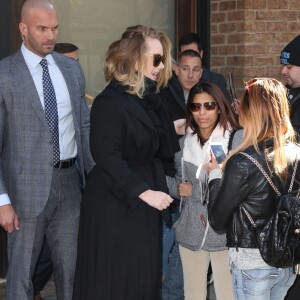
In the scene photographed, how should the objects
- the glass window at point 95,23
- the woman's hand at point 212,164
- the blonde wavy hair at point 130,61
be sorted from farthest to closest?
1. the glass window at point 95,23
2. the blonde wavy hair at point 130,61
3. the woman's hand at point 212,164

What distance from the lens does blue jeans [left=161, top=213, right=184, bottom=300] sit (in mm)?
5340

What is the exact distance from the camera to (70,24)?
21.1ft

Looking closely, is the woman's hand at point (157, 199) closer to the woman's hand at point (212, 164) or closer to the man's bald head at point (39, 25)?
the woman's hand at point (212, 164)

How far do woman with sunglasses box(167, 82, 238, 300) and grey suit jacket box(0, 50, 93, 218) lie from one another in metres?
0.89

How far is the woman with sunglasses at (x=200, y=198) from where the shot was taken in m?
4.59

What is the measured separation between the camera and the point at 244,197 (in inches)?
140

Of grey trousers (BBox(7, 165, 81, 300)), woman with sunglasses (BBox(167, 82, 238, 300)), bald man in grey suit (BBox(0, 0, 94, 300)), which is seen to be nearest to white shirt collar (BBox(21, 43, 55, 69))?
bald man in grey suit (BBox(0, 0, 94, 300))

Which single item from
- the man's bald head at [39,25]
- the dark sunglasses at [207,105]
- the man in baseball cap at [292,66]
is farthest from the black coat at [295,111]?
the man's bald head at [39,25]

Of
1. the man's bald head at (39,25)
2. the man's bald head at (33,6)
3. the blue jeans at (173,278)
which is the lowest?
the blue jeans at (173,278)

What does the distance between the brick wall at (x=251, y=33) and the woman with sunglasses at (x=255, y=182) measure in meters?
3.39

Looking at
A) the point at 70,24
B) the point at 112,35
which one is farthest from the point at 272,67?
the point at 70,24

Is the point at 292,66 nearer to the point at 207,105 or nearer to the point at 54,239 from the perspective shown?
the point at 207,105

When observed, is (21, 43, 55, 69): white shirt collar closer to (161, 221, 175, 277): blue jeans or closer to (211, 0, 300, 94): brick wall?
(161, 221, 175, 277): blue jeans

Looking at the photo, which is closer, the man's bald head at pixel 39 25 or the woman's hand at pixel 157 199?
the woman's hand at pixel 157 199
